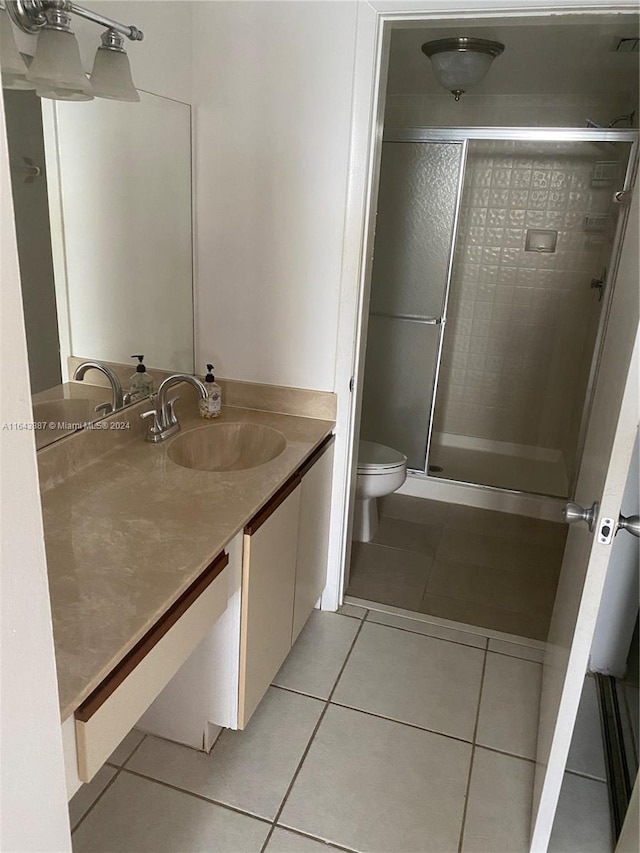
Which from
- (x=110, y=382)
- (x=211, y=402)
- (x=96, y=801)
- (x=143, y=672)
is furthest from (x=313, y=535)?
(x=143, y=672)

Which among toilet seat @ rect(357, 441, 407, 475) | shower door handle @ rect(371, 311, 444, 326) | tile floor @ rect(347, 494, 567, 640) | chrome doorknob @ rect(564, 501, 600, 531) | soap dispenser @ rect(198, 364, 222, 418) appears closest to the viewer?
chrome doorknob @ rect(564, 501, 600, 531)

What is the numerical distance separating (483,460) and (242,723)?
2.56m

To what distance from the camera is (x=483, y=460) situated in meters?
3.91

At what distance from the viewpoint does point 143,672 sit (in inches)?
45.0

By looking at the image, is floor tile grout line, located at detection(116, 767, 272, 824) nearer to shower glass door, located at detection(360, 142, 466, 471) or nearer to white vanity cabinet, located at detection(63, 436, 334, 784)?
white vanity cabinet, located at detection(63, 436, 334, 784)

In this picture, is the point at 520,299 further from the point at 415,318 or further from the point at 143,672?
the point at 143,672

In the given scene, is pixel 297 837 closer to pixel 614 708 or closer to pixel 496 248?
pixel 614 708

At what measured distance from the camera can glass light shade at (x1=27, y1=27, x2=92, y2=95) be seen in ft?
4.61

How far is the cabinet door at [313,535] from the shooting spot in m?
2.02

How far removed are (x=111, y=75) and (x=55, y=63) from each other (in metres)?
0.23

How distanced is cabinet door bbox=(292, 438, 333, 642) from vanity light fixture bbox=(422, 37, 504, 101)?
1670mm

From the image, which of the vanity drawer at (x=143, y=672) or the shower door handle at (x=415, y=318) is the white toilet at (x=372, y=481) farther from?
the vanity drawer at (x=143, y=672)

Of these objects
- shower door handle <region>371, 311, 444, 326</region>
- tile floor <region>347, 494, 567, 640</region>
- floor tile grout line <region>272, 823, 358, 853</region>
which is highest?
shower door handle <region>371, 311, 444, 326</region>

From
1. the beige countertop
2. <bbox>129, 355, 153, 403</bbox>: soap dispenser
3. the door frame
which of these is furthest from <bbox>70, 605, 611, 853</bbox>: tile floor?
<bbox>129, 355, 153, 403</bbox>: soap dispenser
